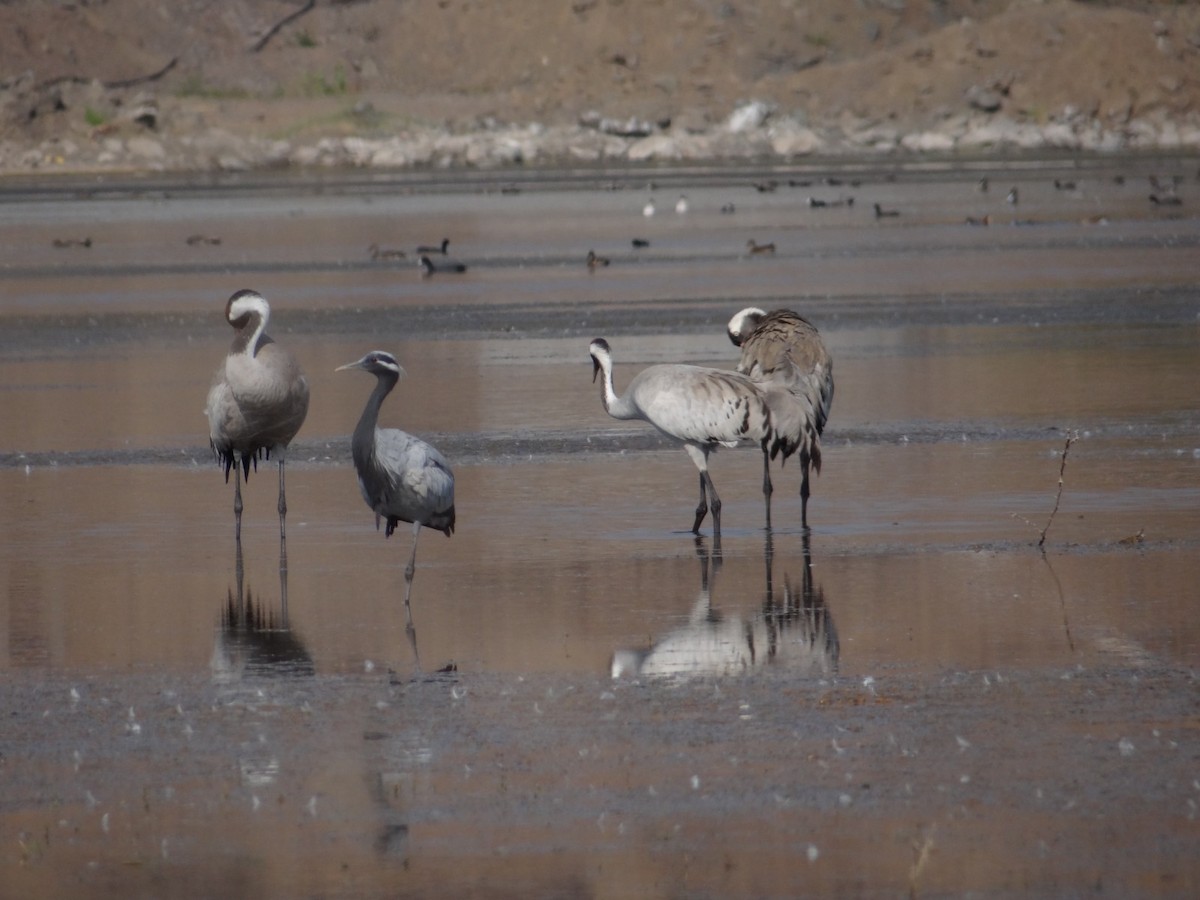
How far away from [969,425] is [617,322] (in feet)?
31.4

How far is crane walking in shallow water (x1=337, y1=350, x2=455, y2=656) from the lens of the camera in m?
10.3

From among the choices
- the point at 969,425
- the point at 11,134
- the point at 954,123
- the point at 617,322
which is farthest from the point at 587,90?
the point at 969,425

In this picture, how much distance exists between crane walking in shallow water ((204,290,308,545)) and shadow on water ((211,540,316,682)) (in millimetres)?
1521

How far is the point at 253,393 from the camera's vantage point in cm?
1219

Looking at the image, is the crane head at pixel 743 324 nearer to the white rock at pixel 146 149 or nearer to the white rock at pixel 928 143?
the white rock at pixel 928 143

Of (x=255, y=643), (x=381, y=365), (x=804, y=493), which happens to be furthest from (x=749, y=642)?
(x=804, y=493)

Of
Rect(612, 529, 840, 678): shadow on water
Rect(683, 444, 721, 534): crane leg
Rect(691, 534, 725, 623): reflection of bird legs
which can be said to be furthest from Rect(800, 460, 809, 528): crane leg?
Rect(612, 529, 840, 678): shadow on water

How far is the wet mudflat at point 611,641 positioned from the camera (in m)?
6.59

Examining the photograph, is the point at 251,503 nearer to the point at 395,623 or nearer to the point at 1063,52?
the point at 395,623

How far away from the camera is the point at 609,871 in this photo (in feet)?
20.8

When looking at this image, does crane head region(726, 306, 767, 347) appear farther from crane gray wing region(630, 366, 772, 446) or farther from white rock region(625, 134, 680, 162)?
white rock region(625, 134, 680, 162)

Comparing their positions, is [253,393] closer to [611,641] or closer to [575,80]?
[611,641]

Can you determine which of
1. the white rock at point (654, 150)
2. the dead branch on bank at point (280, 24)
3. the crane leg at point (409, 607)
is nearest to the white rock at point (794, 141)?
the white rock at point (654, 150)

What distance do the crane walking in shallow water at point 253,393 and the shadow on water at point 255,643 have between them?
4.99 feet
